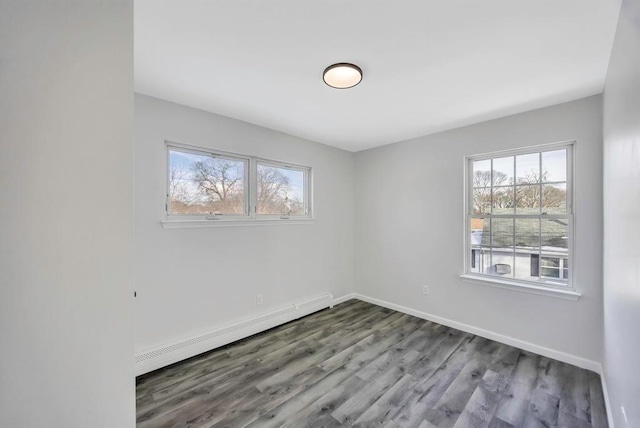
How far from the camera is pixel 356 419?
177cm

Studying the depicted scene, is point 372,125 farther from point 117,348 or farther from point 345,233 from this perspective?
point 117,348

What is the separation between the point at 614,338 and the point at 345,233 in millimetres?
3059

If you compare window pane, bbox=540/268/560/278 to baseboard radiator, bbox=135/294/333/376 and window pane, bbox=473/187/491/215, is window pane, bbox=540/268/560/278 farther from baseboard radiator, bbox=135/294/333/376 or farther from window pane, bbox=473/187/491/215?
baseboard radiator, bbox=135/294/333/376

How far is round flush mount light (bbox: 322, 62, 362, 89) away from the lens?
6.03ft

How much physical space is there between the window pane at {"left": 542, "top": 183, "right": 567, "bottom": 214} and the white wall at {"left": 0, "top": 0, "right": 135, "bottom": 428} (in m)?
3.52

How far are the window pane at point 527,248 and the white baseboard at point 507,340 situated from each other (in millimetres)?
685

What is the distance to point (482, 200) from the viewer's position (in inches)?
120

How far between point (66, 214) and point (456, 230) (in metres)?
3.50

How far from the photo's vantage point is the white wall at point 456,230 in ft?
7.55

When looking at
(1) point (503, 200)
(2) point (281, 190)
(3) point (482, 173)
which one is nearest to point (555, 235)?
(1) point (503, 200)

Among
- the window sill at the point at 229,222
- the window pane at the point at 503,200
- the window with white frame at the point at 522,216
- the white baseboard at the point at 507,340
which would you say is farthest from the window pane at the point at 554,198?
the window sill at the point at 229,222

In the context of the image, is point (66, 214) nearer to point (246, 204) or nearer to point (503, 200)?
point (246, 204)

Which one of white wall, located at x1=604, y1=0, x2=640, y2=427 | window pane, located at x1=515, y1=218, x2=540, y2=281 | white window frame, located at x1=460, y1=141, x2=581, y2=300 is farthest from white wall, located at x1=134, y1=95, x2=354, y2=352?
white wall, located at x1=604, y1=0, x2=640, y2=427

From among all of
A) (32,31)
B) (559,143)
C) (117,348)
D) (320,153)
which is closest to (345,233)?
(320,153)
